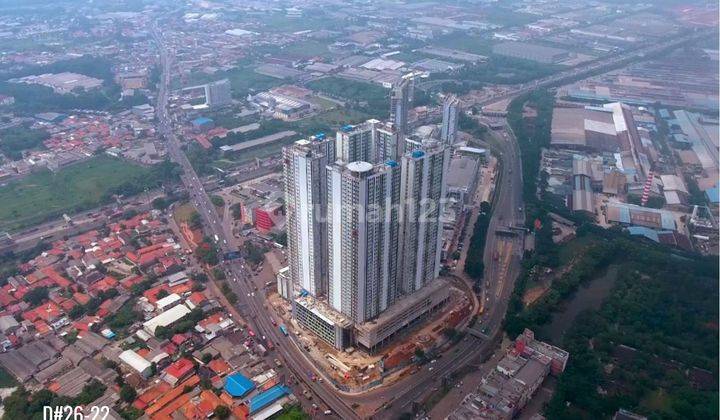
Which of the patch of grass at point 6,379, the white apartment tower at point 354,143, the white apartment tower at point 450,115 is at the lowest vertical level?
the patch of grass at point 6,379

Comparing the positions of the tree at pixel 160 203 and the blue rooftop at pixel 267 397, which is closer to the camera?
the blue rooftop at pixel 267 397

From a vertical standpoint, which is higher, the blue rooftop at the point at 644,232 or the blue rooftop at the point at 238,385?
the blue rooftop at the point at 644,232

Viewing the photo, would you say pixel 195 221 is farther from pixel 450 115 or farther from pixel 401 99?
pixel 450 115

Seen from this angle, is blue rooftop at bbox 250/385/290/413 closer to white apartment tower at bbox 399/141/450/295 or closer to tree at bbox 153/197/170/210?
white apartment tower at bbox 399/141/450/295

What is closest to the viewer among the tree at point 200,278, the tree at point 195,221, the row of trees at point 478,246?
the row of trees at point 478,246

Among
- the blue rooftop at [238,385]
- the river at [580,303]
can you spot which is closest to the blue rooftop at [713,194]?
the river at [580,303]

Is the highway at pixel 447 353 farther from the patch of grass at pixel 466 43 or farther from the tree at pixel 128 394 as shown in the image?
the patch of grass at pixel 466 43

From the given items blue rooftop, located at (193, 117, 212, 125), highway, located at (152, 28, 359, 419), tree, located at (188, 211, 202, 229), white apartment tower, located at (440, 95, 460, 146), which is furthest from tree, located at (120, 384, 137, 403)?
blue rooftop, located at (193, 117, 212, 125)

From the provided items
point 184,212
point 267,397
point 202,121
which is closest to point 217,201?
point 184,212
